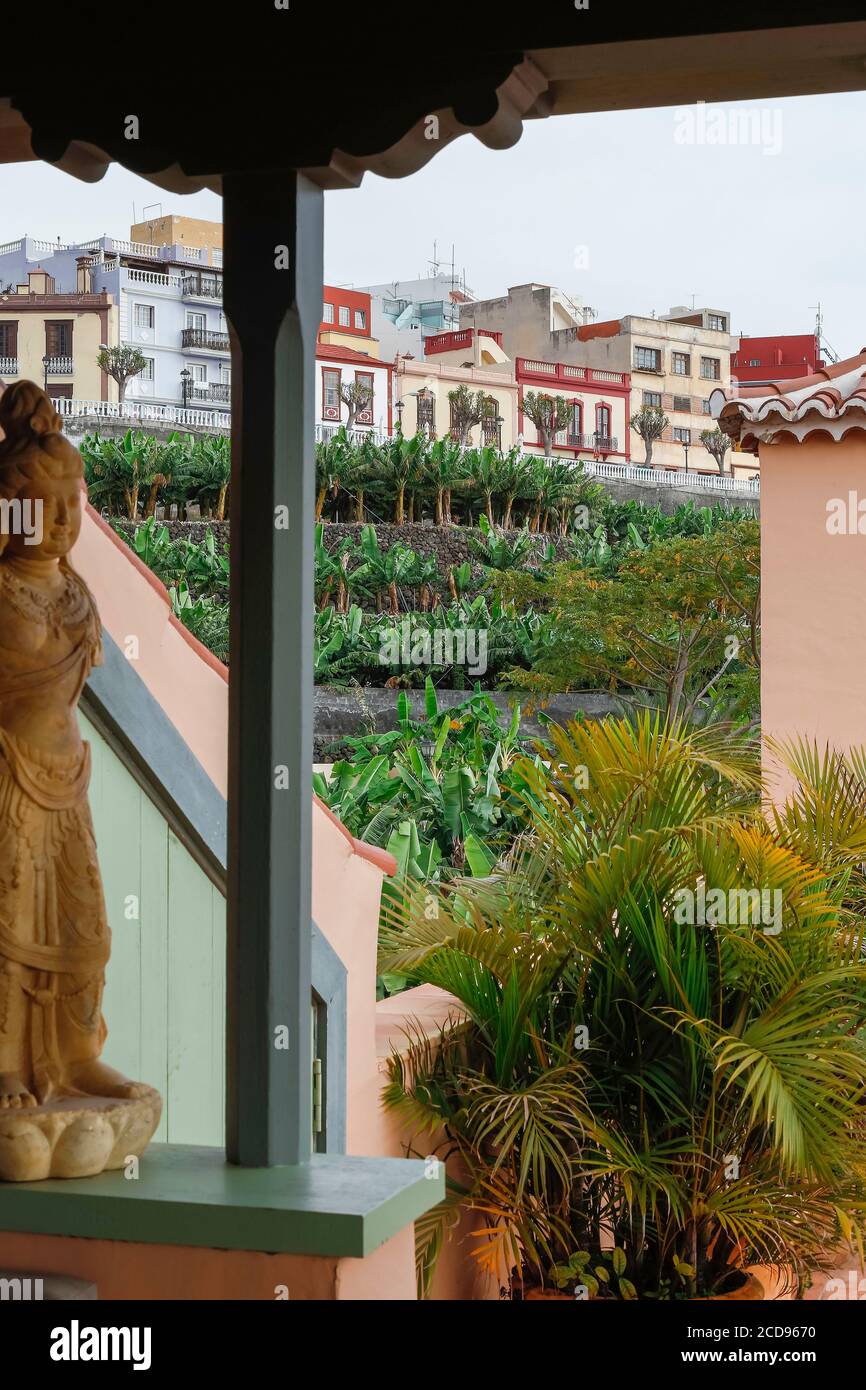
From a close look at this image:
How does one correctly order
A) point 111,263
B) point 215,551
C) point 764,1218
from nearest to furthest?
point 764,1218
point 215,551
point 111,263

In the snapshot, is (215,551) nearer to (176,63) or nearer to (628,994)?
(628,994)

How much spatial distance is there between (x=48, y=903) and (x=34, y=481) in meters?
0.64

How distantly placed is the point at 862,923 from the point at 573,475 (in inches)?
885

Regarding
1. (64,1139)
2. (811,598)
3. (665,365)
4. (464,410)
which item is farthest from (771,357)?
(64,1139)

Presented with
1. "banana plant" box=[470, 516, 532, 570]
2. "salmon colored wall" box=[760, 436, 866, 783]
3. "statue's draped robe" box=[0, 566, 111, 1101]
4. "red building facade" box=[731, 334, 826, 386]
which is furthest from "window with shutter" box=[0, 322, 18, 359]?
"statue's draped robe" box=[0, 566, 111, 1101]

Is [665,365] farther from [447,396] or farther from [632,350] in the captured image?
[447,396]

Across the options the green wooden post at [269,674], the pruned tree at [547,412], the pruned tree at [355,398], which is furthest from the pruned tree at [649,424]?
the green wooden post at [269,674]

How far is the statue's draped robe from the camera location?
217 cm

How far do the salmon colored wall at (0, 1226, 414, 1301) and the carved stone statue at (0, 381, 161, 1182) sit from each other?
0.36 feet

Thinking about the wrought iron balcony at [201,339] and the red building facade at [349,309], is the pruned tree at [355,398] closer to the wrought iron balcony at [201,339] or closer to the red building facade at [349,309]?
the red building facade at [349,309]

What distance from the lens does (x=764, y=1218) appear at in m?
4.22

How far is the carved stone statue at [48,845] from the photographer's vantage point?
2160mm

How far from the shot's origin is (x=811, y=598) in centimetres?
782
